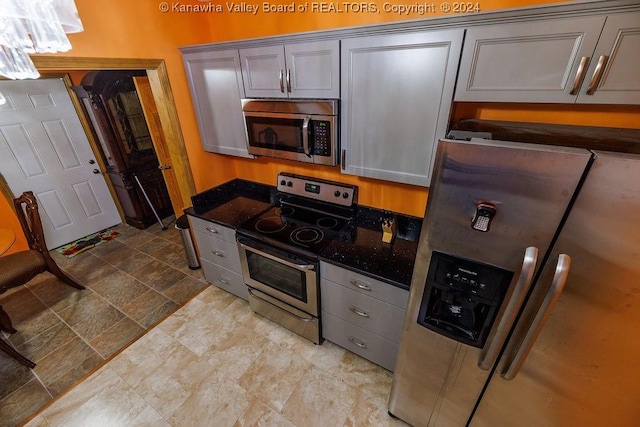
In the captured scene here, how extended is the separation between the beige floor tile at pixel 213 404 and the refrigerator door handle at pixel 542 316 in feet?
5.12

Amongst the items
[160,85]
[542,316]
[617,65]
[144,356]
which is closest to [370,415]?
[542,316]

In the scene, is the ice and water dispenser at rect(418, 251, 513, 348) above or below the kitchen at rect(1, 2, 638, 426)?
below

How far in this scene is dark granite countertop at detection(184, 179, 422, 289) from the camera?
1.60 meters

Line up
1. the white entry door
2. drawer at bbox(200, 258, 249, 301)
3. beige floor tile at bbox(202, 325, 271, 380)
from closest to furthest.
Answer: beige floor tile at bbox(202, 325, 271, 380), drawer at bbox(200, 258, 249, 301), the white entry door

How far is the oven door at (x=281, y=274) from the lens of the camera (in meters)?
1.81

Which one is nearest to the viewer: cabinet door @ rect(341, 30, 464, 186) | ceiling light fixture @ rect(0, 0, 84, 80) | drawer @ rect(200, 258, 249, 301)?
ceiling light fixture @ rect(0, 0, 84, 80)

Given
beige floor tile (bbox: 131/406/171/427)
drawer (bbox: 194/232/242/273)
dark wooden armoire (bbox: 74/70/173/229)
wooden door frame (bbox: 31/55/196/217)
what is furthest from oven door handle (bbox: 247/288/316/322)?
dark wooden armoire (bbox: 74/70/173/229)

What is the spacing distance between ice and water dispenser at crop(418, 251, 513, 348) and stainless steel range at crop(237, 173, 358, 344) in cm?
78

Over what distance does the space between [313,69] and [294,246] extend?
113 cm

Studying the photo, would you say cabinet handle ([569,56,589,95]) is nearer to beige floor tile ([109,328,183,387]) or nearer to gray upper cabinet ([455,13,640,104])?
gray upper cabinet ([455,13,640,104])

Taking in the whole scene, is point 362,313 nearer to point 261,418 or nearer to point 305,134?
point 261,418

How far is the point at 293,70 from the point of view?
166 cm

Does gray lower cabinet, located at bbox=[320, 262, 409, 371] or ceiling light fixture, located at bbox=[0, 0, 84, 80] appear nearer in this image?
ceiling light fixture, located at bbox=[0, 0, 84, 80]

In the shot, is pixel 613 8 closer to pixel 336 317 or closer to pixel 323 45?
pixel 323 45
